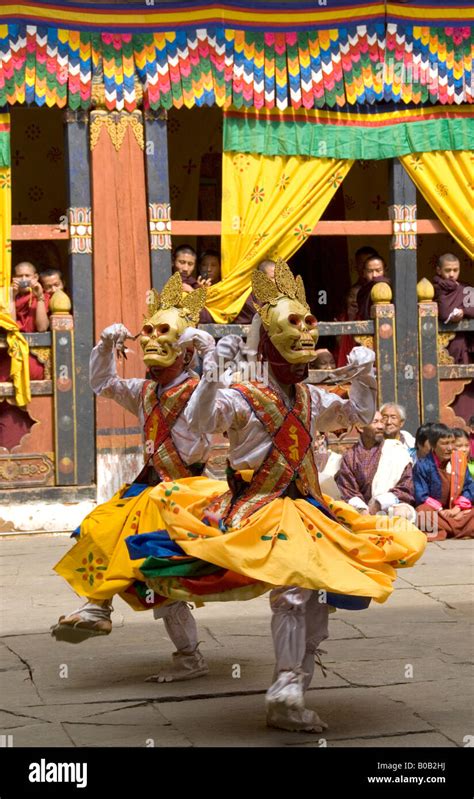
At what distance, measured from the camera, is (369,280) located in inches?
446

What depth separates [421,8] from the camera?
440 inches

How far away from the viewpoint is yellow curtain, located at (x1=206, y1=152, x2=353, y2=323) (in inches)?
425

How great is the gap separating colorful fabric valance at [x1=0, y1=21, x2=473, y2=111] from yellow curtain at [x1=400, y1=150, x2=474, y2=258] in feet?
1.55

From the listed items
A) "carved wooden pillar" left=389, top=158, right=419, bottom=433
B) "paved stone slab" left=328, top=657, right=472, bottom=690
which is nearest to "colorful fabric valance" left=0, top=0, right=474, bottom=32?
"carved wooden pillar" left=389, top=158, right=419, bottom=433

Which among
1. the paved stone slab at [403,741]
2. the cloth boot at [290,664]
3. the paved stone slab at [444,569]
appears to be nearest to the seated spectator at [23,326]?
the paved stone slab at [444,569]

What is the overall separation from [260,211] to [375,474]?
8.22 feet

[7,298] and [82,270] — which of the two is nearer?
[7,298]

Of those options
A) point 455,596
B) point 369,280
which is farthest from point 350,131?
point 455,596

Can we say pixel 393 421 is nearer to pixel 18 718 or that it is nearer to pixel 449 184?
pixel 449 184

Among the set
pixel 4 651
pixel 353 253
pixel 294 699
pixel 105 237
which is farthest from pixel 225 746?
pixel 353 253

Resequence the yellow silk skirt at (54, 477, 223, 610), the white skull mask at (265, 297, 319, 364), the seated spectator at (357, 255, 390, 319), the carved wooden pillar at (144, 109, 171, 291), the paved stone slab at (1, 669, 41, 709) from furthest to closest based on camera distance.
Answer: the seated spectator at (357, 255, 390, 319)
the carved wooden pillar at (144, 109, 171, 291)
the yellow silk skirt at (54, 477, 223, 610)
the paved stone slab at (1, 669, 41, 709)
the white skull mask at (265, 297, 319, 364)

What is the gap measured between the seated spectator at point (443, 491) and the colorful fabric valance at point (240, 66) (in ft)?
10.2

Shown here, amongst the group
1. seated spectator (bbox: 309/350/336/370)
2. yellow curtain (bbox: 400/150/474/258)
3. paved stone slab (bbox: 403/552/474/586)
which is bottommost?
paved stone slab (bbox: 403/552/474/586)

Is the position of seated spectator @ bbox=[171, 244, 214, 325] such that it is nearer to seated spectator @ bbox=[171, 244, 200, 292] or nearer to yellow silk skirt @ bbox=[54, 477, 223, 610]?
seated spectator @ bbox=[171, 244, 200, 292]
